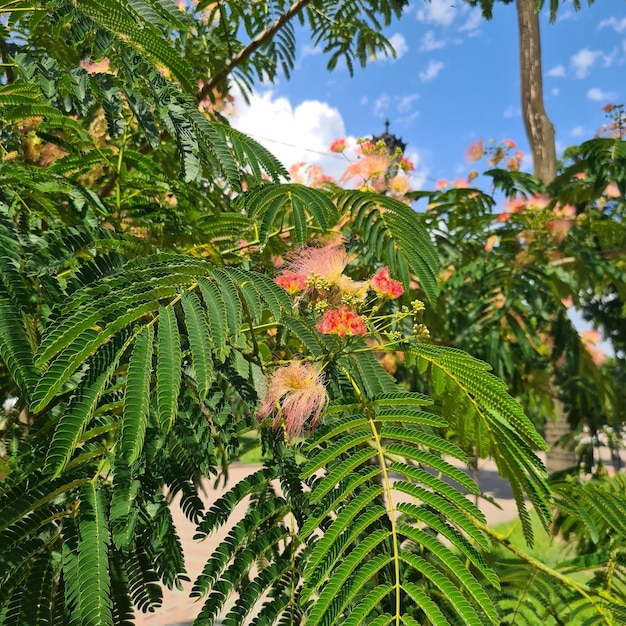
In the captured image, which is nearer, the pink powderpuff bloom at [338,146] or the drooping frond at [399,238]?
the drooping frond at [399,238]

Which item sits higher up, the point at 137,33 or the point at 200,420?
the point at 137,33

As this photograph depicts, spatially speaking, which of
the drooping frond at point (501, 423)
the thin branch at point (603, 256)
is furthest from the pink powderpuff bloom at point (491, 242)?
the drooping frond at point (501, 423)

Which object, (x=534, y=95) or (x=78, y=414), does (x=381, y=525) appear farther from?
(x=534, y=95)

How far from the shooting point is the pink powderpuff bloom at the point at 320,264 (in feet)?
3.67

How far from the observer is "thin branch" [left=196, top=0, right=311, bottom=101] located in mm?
1936

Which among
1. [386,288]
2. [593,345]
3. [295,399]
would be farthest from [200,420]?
[593,345]

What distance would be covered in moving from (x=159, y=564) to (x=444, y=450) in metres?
0.49

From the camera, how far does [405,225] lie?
4.26 feet

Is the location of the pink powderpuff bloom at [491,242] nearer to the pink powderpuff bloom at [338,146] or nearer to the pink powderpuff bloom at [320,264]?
the pink powderpuff bloom at [338,146]

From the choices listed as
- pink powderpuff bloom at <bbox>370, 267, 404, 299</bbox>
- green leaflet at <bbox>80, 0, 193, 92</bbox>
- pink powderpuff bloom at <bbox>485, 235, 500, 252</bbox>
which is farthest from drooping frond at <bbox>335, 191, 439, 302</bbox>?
pink powderpuff bloom at <bbox>485, 235, 500, 252</bbox>

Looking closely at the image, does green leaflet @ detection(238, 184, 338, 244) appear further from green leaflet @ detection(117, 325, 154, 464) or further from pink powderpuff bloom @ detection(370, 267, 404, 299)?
green leaflet @ detection(117, 325, 154, 464)

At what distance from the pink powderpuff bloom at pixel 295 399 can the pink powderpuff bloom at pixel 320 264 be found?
0.19 meters

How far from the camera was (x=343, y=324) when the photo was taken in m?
0.96

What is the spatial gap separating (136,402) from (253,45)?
1.78 meters
